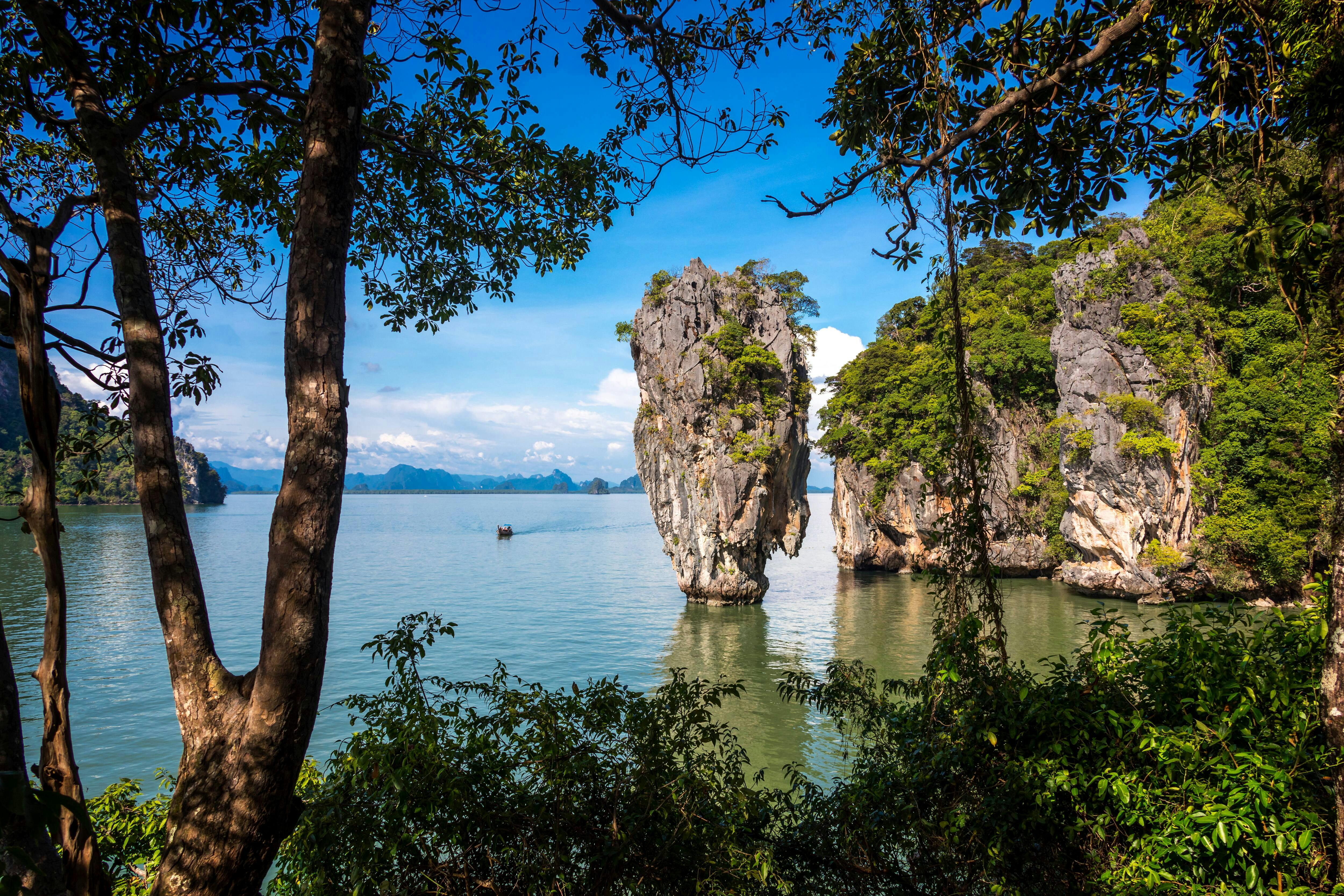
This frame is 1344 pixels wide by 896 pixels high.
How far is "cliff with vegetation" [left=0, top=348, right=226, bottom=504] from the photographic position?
3.04 metres

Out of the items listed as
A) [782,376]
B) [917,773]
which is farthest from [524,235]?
[782,376]

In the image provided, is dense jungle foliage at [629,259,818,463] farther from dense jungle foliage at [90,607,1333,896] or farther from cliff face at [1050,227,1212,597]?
dense jungle foliage at [90,607,1333,896]

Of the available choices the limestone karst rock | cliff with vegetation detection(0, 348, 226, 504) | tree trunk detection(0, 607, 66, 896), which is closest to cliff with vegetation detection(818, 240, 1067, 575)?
the limestone karst rock

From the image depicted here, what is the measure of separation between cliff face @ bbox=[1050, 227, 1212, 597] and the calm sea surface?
6.24 ft

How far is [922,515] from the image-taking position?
30578mm

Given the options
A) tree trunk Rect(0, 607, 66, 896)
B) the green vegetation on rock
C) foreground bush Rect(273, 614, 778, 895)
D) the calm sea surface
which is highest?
the green vegetation on rock

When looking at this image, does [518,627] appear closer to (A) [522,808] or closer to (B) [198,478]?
(A) [522,808]

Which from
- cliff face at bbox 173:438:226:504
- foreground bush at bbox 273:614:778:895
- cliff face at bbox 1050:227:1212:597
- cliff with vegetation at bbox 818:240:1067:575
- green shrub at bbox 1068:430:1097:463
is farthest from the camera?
cliff face at bbox 173:438:226:504

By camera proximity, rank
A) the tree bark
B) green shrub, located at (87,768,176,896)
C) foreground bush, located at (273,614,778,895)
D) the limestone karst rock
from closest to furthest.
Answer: the tree bark → foreground bush, located at (273,614,778,895) → green shrub, located at (87,768,176,896) → the limestone karst rock

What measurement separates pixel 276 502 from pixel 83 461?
1781mm

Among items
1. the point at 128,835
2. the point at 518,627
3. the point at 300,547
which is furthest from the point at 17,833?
the point at 518,627

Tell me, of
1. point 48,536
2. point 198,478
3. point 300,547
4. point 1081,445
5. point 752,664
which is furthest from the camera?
point 198,478

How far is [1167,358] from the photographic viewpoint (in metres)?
21.4

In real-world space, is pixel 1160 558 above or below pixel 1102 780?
below
